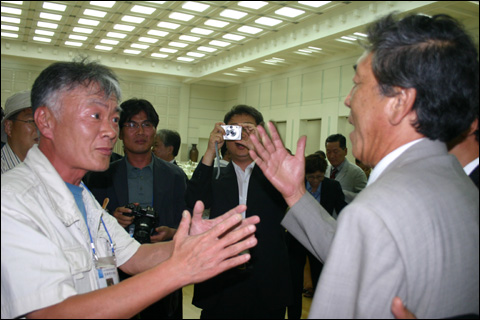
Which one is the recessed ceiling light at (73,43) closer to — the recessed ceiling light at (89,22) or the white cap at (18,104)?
the recessed ceiling light at (89,22)

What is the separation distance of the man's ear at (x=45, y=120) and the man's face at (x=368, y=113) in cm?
124

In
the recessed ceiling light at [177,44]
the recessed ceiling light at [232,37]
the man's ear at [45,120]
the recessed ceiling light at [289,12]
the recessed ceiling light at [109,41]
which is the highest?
the recessed ceiling light at [289,12]

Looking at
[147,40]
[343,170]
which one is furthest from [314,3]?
[147,40]

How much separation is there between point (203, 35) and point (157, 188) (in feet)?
35.8

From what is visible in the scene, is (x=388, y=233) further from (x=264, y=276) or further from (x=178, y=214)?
(x=178, y=214)

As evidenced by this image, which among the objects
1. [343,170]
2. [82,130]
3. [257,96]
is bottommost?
[343,170]

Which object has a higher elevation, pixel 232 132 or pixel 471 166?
pixel 232 132

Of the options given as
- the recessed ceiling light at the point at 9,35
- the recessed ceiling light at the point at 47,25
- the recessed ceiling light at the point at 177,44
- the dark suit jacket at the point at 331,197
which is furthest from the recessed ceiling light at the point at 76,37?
the dark suit jacket at the point at 331,197

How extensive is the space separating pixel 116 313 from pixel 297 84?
1490 centimetres

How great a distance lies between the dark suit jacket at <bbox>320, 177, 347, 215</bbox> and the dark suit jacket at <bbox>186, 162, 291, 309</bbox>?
5.55 ft

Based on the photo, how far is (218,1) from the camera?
10211mm

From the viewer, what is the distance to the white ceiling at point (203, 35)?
10.1 metres

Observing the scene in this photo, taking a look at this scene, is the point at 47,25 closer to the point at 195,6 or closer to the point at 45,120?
the point at 195,6

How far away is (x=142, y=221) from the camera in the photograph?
102 inches
